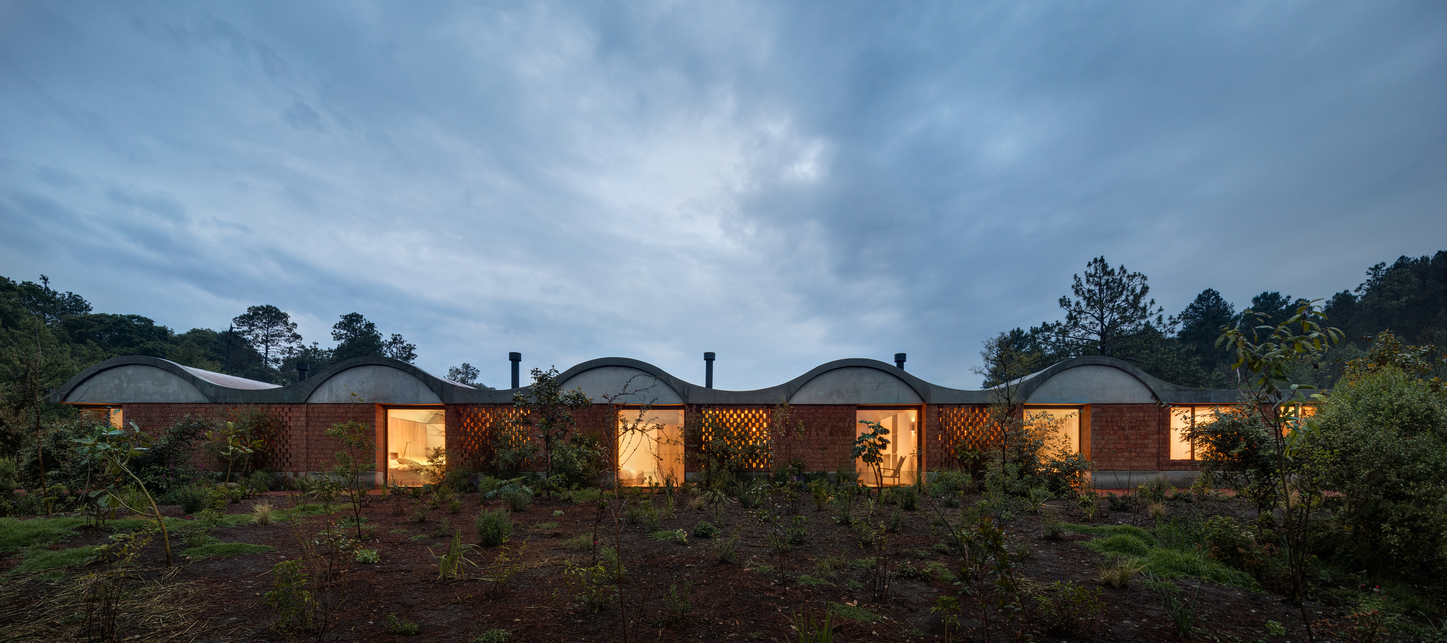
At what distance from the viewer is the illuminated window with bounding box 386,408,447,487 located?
410 inches

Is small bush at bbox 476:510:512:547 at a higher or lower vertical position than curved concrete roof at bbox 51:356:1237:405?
lower

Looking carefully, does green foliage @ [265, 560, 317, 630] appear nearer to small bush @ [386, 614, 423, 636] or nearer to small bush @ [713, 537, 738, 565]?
small bush @ [386, 614, 423, 636]

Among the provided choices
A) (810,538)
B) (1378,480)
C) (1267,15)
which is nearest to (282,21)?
(810,538)

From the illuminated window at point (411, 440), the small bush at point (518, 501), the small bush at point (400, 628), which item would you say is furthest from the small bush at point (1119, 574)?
the illuminated window at point (411, 440)

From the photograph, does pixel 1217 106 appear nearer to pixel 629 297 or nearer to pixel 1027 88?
pixel 1027 88

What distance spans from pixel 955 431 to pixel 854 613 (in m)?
7.97

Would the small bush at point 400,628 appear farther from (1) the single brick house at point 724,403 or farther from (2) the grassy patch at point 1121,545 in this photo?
(1) the single brick house at point 724,403

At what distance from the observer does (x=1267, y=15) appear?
809 centimetres

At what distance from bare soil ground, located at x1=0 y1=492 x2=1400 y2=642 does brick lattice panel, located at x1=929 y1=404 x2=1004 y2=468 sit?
4396 mm

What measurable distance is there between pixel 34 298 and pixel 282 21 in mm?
34113

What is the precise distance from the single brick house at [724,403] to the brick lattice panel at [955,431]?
21mm

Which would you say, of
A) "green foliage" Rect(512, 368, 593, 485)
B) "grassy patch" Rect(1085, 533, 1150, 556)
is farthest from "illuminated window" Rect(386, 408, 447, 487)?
"grassy patch" Rect(1085, 533, 1150, 556)

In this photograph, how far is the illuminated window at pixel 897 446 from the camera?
10562 mm

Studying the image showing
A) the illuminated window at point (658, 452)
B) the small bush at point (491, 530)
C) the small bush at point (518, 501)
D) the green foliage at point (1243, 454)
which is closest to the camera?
the small bush at point (491, 530)
